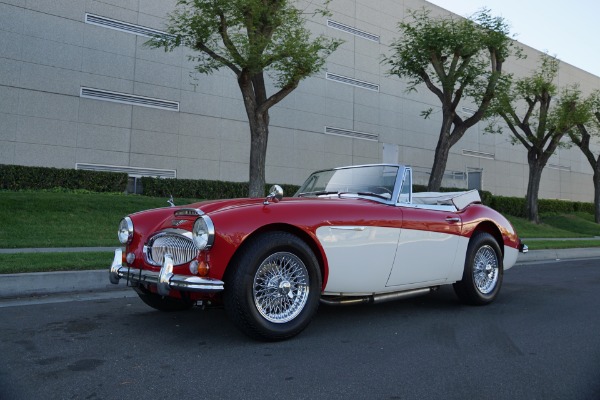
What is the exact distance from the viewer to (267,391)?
111 inches

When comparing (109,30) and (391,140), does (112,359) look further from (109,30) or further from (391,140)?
(391,140)

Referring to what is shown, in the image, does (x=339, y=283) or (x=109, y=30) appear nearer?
(x=339, y=283)

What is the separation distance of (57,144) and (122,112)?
2.51 metres

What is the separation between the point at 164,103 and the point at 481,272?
1569cm

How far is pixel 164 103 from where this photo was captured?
61.5ft

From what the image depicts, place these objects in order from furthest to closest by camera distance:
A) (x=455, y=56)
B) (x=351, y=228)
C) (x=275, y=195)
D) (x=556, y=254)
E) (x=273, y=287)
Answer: (x=455, y=56) < (x=556, y=254) < (x=351, y=228) < (x=275, y=195) < (x=273, y=287)

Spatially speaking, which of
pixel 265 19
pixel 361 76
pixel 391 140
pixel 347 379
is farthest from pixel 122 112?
pixel 347 379

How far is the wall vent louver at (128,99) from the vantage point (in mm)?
17153

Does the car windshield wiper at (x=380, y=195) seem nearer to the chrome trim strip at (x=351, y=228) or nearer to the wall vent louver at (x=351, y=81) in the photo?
the chrome trim strip at (x=351, y=228)

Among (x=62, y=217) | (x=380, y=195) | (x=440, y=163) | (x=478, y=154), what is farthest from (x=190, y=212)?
(x=478, y=154)

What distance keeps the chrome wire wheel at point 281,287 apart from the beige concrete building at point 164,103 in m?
13.2

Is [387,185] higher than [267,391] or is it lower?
higher

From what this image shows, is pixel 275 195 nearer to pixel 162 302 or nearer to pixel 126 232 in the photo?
pixel 126 232

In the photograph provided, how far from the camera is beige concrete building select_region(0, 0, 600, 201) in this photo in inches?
632
